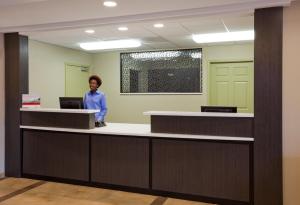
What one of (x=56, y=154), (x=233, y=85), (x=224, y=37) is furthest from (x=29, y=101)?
(x=233, y=85)

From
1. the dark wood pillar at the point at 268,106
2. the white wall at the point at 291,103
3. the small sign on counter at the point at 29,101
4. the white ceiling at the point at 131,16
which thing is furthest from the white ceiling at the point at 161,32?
the small sign on counter at the point at 29,101

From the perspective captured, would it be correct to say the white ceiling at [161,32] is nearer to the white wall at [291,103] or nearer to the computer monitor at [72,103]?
the white wall at [291,103]

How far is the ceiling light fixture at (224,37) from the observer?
5.19m

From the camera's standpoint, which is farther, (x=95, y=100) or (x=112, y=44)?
(x=112, y=44)

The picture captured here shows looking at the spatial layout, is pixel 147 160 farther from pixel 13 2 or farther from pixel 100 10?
pixel 13 2

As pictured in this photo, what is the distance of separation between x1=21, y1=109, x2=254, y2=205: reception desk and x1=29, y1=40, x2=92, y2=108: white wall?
4.08ft

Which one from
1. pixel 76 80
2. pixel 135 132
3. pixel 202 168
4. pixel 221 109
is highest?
pixel 76 80

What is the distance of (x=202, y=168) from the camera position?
12.3 ft

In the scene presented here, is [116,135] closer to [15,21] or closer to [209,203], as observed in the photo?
[209,203]

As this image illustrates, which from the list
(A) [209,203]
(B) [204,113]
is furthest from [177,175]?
(B) [204,113]

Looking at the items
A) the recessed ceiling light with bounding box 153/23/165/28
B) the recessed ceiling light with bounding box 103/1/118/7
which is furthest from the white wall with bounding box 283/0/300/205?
the recessed ceiling light with bounding box 103/1/118/7

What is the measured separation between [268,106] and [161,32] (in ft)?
7.30

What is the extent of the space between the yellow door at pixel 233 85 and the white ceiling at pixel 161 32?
74 cm

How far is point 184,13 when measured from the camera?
148 inches
